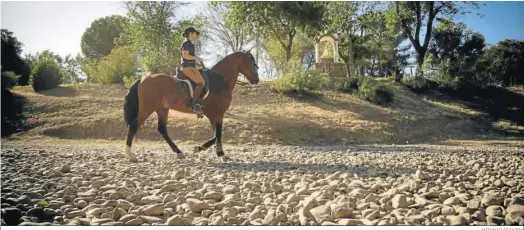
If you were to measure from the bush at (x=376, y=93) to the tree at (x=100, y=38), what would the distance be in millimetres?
23315

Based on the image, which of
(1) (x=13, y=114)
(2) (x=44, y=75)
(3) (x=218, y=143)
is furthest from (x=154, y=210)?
(2) (x=44, y=75)

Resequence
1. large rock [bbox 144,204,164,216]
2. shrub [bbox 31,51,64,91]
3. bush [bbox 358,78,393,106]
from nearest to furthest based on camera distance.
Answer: large rock [bbox 144,204,164,216] < shrub [bbox 31,51,64,91] < bush [bbox 358,78,393,106]

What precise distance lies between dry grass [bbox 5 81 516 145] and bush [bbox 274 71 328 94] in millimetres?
503

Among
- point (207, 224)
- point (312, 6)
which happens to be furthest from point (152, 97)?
point (312, 6)

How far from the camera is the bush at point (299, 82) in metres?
16.6

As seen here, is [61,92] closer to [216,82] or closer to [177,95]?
[177,95]

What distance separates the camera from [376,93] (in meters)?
16.7

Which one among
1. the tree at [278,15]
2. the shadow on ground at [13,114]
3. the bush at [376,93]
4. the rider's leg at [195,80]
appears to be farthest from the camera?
the tree at [278,15]

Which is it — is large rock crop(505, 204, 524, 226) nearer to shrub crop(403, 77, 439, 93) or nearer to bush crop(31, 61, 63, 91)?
bush crop(31, 61, 63, 91)

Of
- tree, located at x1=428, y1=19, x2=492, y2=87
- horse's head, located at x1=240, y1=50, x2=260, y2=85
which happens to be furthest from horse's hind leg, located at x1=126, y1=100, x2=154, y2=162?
tree, located at x1=428, y1=19, x2=492, y2=87

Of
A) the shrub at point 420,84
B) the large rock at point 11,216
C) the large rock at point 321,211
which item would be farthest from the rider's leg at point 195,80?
the shrub at point 420,84

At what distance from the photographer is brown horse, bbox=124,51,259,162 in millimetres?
5930

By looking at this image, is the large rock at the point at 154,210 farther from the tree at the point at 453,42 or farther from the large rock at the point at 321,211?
the tree at the point at 453,42

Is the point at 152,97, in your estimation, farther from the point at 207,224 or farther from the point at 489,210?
the point at 489,210
